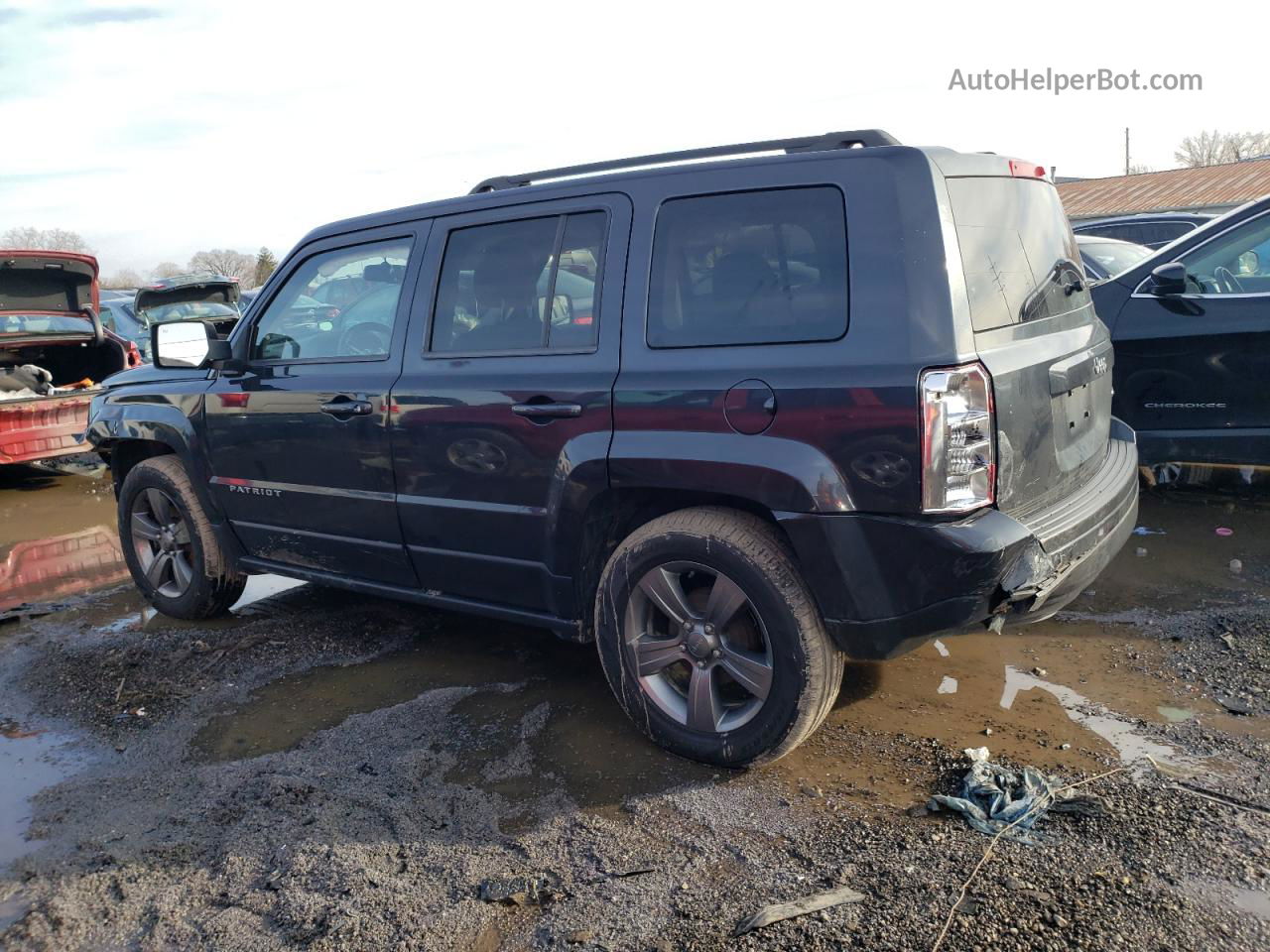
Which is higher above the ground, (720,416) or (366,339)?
(366,339)

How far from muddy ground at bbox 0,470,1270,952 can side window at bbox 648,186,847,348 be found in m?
1.47

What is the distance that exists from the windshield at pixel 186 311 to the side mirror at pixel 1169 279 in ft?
33.9

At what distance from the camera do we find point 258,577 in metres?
5.96

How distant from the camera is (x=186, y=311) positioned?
40.7 ft

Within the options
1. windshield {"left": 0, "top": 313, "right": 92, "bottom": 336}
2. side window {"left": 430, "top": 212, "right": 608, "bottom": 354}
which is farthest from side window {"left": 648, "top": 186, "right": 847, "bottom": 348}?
windshield {"left": 0, "top": 313, "right": 92, "bottom": 336}

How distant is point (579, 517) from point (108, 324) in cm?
1142

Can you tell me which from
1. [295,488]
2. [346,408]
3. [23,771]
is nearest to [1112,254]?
[346,408]

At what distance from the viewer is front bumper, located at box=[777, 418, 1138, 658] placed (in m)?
2.75

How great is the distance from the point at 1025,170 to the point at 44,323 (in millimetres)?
9004

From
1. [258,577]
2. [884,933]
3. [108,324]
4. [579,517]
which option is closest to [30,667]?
[258,577]

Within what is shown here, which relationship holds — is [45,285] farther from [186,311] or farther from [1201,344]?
[1201,344]

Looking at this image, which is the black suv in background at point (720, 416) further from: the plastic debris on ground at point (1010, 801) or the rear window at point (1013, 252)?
the plastic debris on ground at point (1010, 801)

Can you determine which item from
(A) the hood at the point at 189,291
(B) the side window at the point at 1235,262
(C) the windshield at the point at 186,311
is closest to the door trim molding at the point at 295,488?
(B) the side window at the point at 1235,262

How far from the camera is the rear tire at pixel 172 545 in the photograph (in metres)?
4.93
